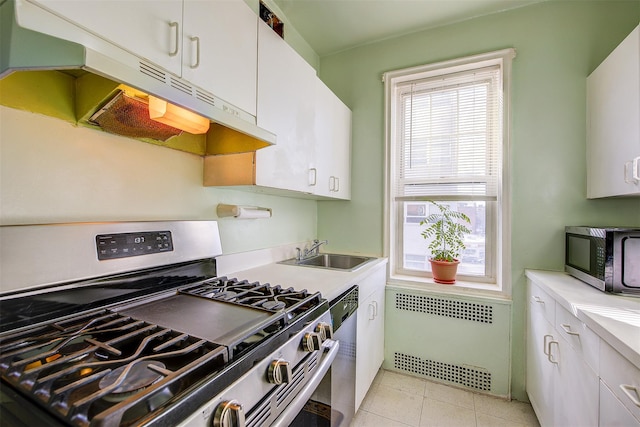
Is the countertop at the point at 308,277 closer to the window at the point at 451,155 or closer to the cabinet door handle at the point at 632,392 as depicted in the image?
the window at the point at 451,155

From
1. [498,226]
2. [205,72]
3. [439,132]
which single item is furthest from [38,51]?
[498,226]

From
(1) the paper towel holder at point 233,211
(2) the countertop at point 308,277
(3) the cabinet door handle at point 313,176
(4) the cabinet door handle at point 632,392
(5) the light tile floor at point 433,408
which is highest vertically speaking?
(3) the cabinet door handle at point 313,176

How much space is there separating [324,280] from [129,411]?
105 centimetres

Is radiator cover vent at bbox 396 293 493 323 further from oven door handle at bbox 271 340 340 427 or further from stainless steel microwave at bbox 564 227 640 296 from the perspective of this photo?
oven door handle at bbox 271 340 340 427

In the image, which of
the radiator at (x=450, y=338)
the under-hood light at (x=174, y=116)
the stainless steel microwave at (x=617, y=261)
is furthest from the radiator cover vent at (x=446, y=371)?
the under-hood light at (x=174, y=116)

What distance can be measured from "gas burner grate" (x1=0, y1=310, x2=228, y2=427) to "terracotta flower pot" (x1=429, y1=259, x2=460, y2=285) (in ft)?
5.90

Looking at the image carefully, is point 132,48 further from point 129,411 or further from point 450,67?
point 450,67

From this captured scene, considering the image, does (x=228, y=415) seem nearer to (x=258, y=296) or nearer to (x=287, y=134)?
(x=258, y=296)

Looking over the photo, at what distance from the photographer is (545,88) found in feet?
6.08

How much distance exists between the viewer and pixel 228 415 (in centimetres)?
58

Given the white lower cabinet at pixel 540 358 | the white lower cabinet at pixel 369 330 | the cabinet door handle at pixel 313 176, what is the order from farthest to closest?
the cabinet door handle at pixel 313 176, the white lower cabinet at pixel 369 330, the white lower cabinet at pixel 540 358

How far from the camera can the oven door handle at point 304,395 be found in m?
0.78

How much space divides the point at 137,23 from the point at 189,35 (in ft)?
0.62

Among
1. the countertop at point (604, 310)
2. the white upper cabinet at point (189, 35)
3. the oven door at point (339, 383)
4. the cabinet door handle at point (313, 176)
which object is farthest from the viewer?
the cabinet door handle at point (313, 176)
